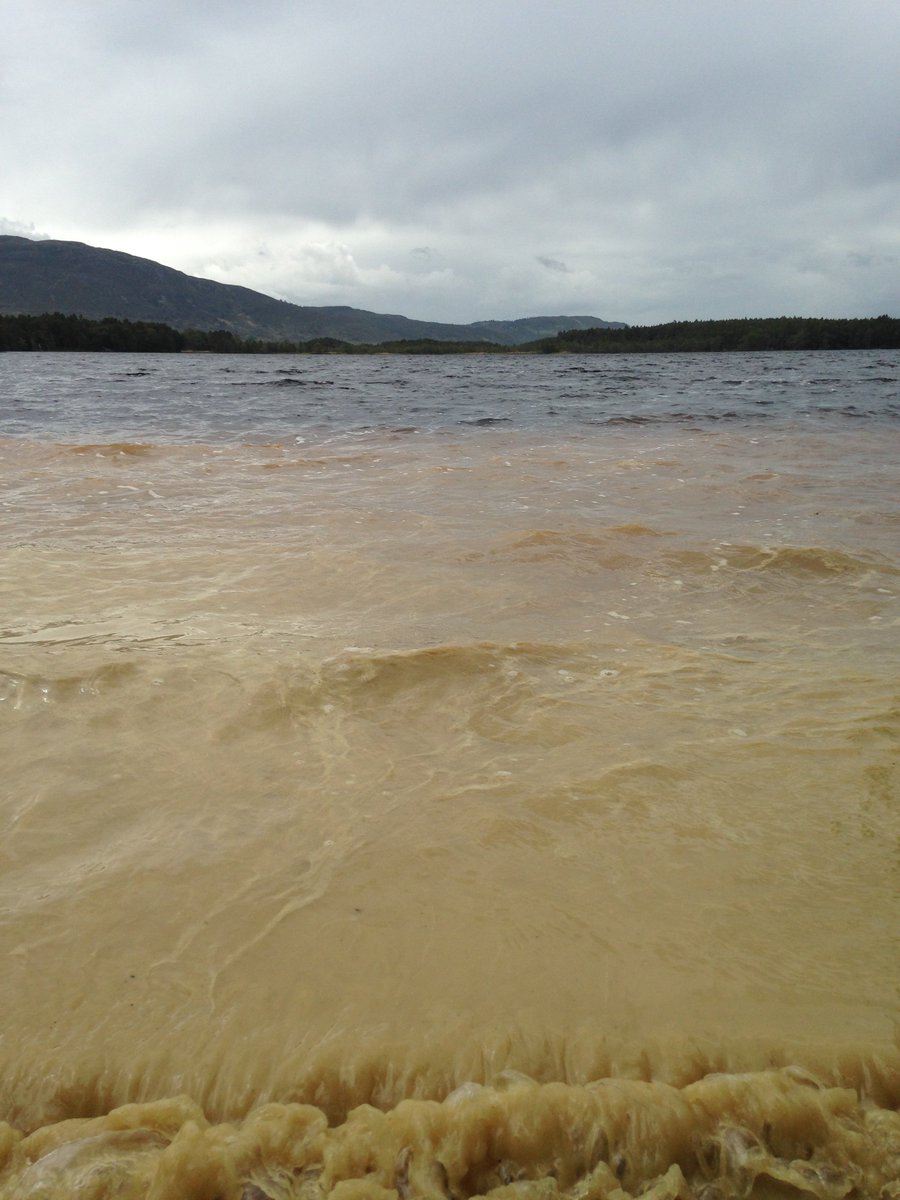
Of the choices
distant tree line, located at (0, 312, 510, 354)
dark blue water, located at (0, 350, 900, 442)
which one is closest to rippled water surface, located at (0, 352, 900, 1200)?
dark blue water, located at (0, 350, 900, 442)

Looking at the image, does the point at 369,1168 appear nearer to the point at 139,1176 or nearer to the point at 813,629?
the point at 139,1176

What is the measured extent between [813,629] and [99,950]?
3577mm

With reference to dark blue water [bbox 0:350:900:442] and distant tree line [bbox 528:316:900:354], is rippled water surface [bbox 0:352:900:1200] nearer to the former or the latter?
dark blue water [bbox 0:350:900:442]

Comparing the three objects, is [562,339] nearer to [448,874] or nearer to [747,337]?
[747,337]

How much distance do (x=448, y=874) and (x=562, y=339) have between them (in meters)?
89.5

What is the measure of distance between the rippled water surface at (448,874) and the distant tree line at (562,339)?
2851 inches

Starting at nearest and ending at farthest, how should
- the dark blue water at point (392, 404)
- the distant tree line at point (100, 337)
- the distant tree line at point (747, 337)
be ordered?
the dark blue water at point (392, 404), the distant tree line at point (100, 337), the distant tree line at point (747, 337)

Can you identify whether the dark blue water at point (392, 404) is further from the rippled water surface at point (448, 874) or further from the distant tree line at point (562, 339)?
the distant tree line at point (562, 339)

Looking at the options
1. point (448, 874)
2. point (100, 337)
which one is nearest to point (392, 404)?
point (448, 874)

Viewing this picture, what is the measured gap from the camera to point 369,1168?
1.41 meters

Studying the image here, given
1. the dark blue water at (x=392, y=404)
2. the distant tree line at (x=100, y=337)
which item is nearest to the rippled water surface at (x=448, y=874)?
the dark blue water at (x=392, y=404)

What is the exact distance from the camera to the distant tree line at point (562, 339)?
67.5m

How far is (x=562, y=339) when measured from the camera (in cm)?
8562

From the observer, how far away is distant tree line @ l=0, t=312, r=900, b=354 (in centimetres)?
6750
